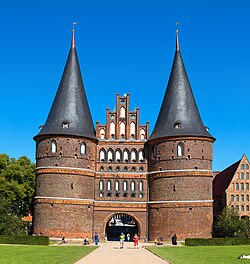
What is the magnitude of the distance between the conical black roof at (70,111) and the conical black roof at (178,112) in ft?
25.0

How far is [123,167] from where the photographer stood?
55.9m

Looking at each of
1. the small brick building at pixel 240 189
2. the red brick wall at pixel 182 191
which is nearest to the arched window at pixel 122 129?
the red brick wall at pixel 182 191

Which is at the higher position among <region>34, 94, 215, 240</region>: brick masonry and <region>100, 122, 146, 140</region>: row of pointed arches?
<region>100, 122, 146, 140</region>: row of pointed arches

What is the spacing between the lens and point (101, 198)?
55.6 m

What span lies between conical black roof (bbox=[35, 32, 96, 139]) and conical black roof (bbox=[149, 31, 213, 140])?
7616 millimetres

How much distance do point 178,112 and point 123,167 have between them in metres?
8.66

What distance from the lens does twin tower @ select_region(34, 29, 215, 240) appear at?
52125mm

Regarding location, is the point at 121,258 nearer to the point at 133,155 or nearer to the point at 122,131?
the point at 133,155

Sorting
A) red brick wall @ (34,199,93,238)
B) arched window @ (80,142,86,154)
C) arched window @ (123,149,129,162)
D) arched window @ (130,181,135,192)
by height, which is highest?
arched window @ (80,142,86,154)

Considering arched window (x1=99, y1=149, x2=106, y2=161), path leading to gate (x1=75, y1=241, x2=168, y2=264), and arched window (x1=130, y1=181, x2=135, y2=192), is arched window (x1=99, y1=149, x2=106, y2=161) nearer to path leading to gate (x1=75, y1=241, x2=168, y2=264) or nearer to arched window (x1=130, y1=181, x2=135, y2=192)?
arched window (x1=130, y1=181, x2=135, y2=192)

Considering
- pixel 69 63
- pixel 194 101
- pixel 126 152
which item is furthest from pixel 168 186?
pixel 69 63

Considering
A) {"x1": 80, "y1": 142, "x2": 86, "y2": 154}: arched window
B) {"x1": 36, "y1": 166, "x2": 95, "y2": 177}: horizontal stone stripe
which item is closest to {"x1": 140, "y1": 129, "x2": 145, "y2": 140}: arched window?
{"x1": 80, "y1": 142, "x2": 86, "y2": 154}: arched window

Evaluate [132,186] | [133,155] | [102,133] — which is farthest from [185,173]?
[102,133]

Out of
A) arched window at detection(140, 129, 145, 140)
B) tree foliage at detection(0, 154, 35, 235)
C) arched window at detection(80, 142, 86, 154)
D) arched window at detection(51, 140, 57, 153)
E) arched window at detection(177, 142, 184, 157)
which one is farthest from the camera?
tree foliage at detection(0, 154, 35, 235)
